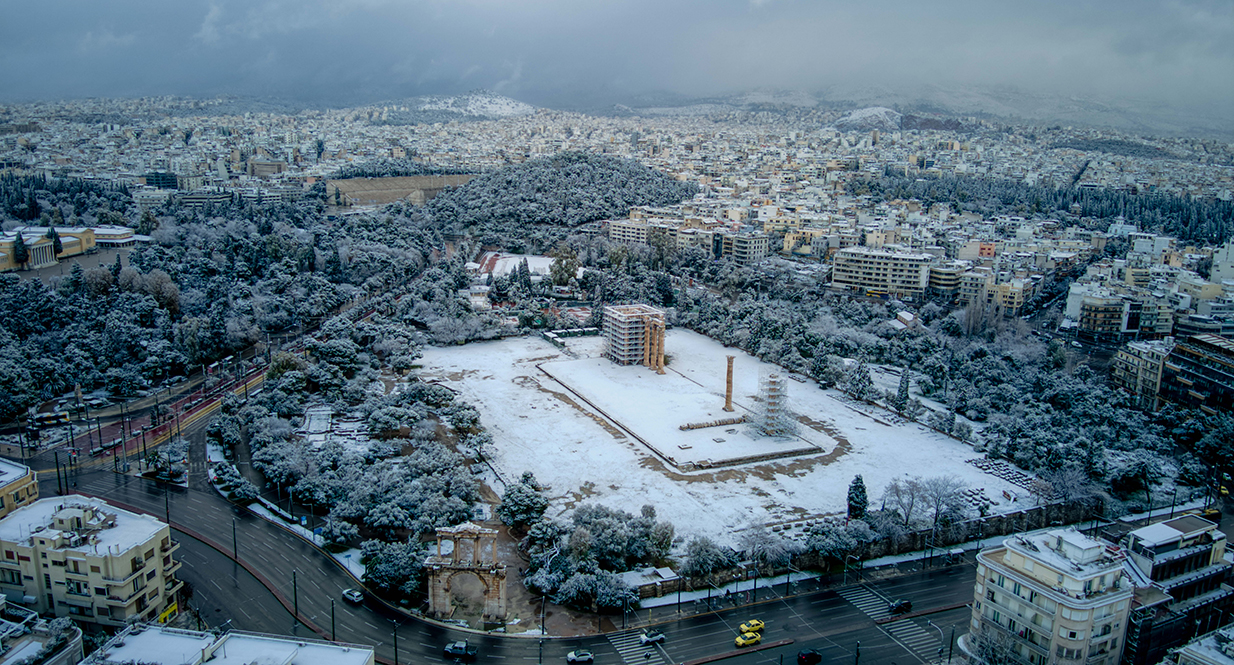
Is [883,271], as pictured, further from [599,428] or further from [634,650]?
[634,650]

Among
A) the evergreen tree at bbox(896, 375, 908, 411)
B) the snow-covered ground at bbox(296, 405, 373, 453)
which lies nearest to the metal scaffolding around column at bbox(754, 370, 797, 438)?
the evergreen tree at bbox(896, 375, 908, 411)

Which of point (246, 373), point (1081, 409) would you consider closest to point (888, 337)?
point (1081, 409)

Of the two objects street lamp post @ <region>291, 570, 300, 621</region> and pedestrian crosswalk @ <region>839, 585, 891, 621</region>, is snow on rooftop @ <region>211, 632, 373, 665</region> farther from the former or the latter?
pedestrian crosswalk @ <region>839, 585, 891, 621</region>

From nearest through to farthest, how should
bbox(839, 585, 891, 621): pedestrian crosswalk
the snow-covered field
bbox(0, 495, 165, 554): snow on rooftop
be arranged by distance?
bbox(0, 495, 165, 554): snow on rooftop
bbox(839, 585, 891, 621): pedestrian crosswalk
the snow-covered field

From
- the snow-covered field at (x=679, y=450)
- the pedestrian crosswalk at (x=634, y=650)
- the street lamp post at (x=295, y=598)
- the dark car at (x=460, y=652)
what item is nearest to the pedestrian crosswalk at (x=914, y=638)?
the snow-covered field at (x=679, y=450)

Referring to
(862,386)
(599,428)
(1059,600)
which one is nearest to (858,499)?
(1059,600)

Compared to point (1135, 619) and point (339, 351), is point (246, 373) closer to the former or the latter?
point (339, 351)
